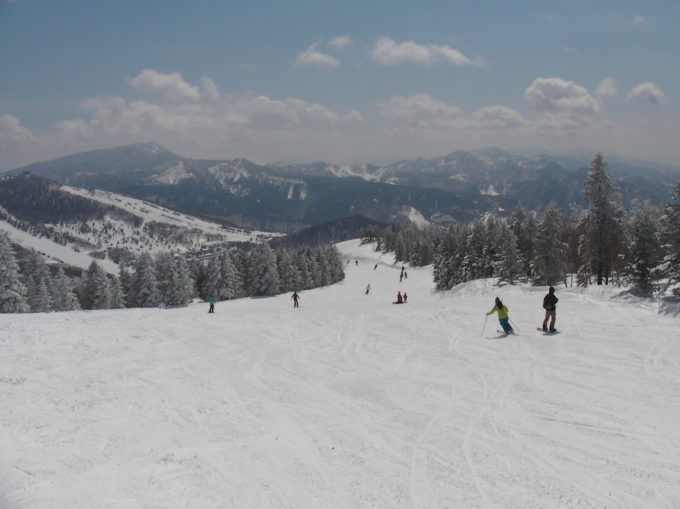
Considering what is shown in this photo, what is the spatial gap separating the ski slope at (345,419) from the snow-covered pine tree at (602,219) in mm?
18432

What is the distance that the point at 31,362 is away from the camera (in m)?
13.1

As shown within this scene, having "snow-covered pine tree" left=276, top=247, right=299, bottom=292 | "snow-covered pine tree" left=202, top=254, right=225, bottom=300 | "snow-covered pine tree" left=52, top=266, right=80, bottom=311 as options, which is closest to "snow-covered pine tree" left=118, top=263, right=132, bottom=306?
"snow-covered pine tree" left=52, top=266, right=80, bottom=311

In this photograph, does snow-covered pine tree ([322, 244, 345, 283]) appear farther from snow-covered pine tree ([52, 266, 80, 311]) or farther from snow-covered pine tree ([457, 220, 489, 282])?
snow-covered pine tree ([52, 266, 80, 311])

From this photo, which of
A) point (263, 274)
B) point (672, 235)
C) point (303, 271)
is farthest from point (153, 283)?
point (672, 235)

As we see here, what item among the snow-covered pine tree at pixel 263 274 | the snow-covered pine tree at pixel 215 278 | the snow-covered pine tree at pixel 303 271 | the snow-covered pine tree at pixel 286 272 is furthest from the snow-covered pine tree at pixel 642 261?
the snow-covered pine tree at pixel 303 271

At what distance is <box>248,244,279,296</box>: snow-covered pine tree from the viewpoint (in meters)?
60.7

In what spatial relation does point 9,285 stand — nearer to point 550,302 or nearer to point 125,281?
point 125,281

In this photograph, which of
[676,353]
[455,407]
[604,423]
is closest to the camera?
[604,423]

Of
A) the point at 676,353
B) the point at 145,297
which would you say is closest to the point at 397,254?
the point at 145,297

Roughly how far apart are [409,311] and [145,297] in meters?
43.8

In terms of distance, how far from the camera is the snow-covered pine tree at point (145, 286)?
5453 cm

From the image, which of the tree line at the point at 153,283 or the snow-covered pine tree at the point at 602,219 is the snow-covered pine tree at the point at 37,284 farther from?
the snow-covered pine tree at the point at 602,219

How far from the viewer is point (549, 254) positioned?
4556 cm

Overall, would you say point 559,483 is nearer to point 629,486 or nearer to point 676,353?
point 629,486
